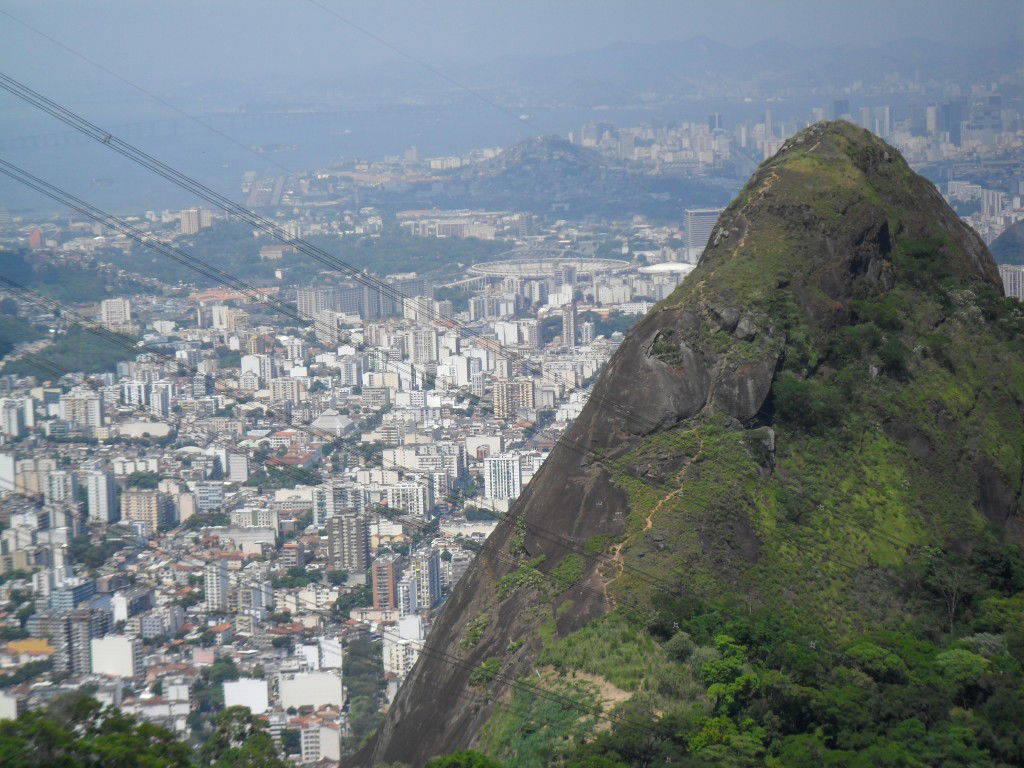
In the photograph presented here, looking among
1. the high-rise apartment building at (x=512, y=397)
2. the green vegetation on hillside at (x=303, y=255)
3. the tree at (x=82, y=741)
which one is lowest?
the tree at (x=82, y=741)

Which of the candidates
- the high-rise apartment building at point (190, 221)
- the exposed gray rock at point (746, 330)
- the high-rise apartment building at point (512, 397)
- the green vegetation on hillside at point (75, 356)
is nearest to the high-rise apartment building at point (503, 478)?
the high-rise apartment building at point (512, 397)

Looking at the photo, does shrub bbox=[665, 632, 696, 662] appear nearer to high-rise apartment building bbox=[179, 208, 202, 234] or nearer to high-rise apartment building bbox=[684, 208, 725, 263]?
high-rise apartment building bbox=[684, 208, 725, 263]

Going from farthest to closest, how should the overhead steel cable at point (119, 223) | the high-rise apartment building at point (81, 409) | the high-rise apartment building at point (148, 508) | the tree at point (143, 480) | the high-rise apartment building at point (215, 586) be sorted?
the high-rise apartment building at point (81, 409)
the tree at point (143, 480)
the high-rise apartment building at point (148, 508)
the high-rise apartment building at point (215, 586)
the overhead steel cable at point (119, 223)

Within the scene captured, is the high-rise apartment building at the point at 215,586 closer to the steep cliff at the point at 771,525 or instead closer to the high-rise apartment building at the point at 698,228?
the steep cliff at the point at 771,525

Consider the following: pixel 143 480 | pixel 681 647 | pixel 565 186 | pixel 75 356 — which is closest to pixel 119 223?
pixel 75 356

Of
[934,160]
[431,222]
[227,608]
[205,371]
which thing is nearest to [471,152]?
[431,222]

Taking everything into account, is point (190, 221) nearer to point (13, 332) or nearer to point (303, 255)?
point (303, 255)

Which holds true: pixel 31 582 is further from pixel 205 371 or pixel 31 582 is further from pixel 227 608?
pixel 205 371

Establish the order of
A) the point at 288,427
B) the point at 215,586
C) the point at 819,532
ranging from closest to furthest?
the point at 819,532, the point at 215,586, the point at 288,427
